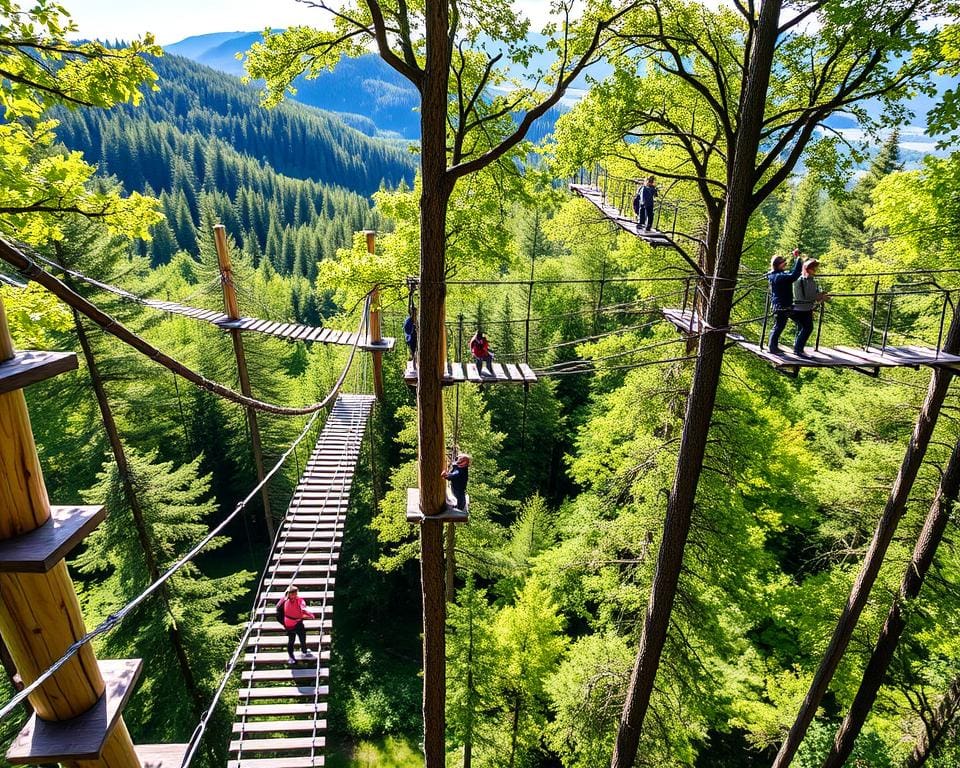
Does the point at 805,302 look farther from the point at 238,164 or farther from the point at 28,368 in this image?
the point at 238,164

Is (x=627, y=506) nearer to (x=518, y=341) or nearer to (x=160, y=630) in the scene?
(x=160, y=630)

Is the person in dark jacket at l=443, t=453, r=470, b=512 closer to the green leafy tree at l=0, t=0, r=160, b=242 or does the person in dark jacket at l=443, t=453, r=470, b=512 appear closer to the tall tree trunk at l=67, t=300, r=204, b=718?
the green leafy tree at l=0, t=0, r=160, b=242

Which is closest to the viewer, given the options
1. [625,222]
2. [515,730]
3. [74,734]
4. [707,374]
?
[74,734]

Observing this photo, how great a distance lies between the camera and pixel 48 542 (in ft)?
6.84

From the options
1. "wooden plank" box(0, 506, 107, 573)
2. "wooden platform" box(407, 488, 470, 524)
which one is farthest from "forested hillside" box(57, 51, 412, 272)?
"wooden platform" box(407, 488, 470, 524)

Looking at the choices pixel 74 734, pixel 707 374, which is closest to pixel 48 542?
pixel 74 734

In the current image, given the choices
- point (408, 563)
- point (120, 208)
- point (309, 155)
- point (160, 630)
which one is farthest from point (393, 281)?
point (309, 155)

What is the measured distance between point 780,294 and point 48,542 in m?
7.41

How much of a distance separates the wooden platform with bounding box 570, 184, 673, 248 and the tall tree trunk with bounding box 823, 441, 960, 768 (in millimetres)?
5528

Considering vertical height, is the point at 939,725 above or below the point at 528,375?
below

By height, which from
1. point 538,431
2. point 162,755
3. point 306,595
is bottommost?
point 538,431

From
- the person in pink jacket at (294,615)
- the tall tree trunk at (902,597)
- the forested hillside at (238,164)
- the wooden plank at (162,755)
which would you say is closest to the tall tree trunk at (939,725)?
the tall tree trunk at (902,597)

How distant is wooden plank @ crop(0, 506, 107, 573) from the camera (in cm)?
198

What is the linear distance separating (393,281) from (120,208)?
6.83 meters
